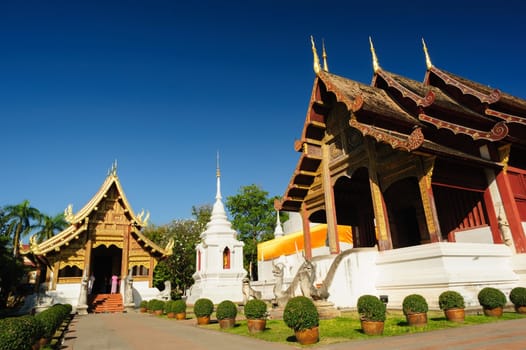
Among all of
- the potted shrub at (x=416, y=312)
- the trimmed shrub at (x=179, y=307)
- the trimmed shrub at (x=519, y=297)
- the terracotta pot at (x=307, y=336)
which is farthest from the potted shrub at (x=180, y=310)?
the trimmed shrub at (x=519, y=297)

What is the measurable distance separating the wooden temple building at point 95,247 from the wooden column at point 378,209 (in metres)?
17.1

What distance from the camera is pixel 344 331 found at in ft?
24.0

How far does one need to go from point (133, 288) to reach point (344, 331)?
19.8 metres

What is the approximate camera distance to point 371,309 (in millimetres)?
6789

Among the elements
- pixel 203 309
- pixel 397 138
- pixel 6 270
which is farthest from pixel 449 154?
pixel 6 270

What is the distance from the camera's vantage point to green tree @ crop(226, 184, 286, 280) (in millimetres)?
46500

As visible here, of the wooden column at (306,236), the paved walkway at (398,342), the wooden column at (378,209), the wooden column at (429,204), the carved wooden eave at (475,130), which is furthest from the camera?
the wooden column at (306,236)

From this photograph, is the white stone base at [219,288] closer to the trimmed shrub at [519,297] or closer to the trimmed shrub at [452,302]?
the trimmed shrub at [452,302]

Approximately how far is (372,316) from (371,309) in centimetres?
13

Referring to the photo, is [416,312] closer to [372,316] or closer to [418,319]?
[418,319]

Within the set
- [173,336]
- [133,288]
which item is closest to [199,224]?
[133,288]

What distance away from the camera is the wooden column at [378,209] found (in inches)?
455

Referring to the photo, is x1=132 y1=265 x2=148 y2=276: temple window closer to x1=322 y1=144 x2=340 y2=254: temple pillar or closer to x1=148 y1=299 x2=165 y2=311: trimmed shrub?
x1=148 y1=299 x2=165 y2=311: trimmed shrub

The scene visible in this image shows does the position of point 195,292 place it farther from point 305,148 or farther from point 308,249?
point 305,148
